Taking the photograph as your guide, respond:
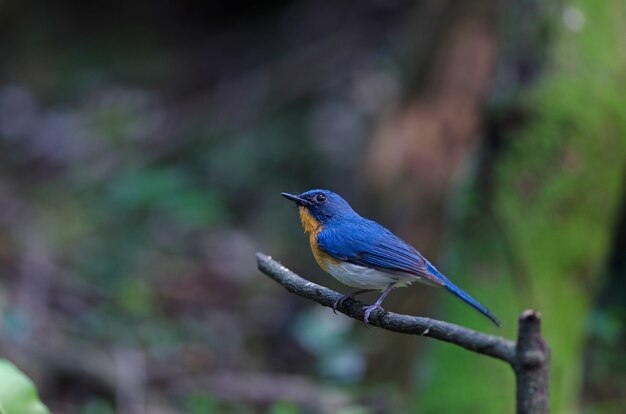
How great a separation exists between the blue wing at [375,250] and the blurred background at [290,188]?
1.95m

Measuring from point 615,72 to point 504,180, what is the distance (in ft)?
3.32

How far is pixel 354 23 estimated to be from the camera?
13.4m

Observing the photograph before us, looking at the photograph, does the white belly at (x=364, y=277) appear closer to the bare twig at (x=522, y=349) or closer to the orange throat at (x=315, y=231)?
the orange throat at (x=315, y=231)

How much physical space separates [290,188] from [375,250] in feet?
29.2

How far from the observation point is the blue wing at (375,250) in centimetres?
259

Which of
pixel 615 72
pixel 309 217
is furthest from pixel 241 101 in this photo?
pixel 309 217

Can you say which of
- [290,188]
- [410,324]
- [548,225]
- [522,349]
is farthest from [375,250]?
[290,188]

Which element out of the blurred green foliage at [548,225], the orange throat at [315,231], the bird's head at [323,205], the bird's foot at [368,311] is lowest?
the bird's foot at [368,311]

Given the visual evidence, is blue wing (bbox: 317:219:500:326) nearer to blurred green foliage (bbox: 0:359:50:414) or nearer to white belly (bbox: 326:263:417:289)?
white belly (bbox: 326:263:417:289)

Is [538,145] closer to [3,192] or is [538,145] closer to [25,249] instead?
[25,249]

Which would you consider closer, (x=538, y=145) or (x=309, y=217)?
(x=309, y=217)

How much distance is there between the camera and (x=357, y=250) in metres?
2.74

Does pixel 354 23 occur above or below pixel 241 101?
above

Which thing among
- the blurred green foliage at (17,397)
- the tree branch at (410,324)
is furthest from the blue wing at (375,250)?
the blurred green foliage at (17,397)
